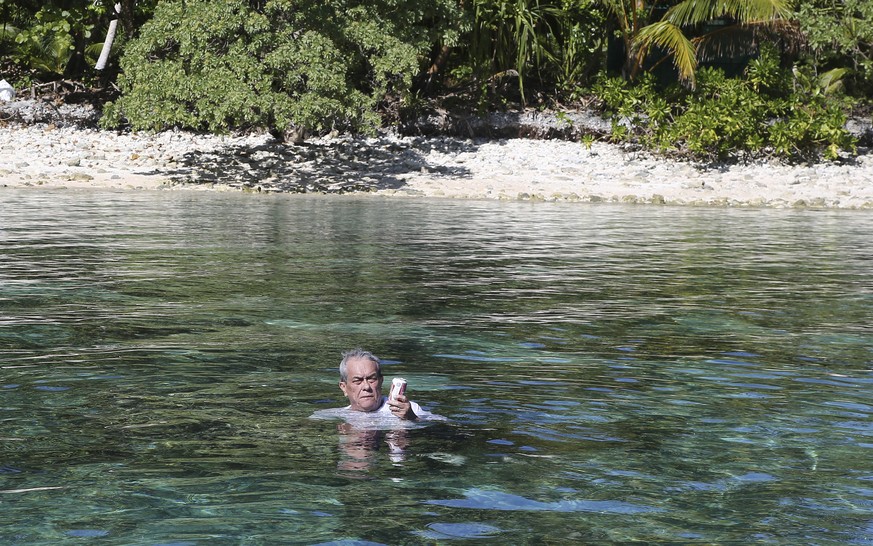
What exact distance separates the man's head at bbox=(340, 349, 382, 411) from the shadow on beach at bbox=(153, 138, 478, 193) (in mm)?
18595

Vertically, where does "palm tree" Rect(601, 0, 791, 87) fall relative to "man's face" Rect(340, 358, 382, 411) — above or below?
above

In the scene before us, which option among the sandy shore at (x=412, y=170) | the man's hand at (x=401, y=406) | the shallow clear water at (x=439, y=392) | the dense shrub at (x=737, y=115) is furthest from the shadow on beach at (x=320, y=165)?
the man's hand at (x=401, y=406)

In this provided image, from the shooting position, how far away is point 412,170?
26.9 metres

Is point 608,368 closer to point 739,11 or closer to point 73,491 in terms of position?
point 73,491

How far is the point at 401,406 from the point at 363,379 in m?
0.32

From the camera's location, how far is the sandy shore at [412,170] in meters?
25.2

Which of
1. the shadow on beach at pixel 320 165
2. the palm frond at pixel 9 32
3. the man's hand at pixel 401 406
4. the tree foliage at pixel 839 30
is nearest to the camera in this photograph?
the man's hand at pixel 401 406

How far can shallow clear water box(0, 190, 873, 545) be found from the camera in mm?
5441

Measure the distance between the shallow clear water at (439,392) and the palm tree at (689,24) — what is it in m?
11.1

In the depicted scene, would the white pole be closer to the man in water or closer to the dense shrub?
the dense shrub

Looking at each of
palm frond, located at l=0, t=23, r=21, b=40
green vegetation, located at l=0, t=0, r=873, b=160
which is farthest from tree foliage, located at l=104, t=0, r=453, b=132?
palm frond, located at l=0, t=23, r=21, b=40

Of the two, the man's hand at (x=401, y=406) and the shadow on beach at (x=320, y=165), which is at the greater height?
the shadow on beach at (x=320, y=165)

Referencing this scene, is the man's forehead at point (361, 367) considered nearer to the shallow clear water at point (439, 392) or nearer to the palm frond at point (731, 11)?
the shallow clear water at point (439, 392)

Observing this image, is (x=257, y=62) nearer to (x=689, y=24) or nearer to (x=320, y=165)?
(x=320, y=165)
